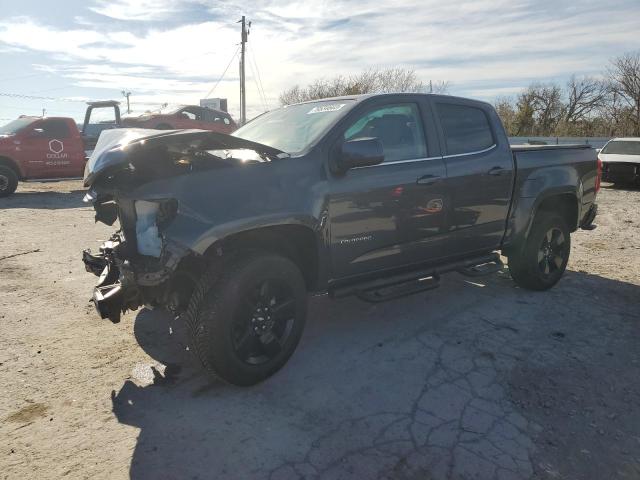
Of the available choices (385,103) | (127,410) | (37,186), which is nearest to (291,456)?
(127,410)

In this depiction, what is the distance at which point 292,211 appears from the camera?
3.21 meters

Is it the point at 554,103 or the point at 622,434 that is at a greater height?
the point at 554,103

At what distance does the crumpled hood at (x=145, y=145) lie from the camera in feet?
9.36

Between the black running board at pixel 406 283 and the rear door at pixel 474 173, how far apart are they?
0.14 m

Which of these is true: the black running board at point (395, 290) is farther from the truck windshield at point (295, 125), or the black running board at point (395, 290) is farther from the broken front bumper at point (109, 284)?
the broken front bumper at point (109, 284)

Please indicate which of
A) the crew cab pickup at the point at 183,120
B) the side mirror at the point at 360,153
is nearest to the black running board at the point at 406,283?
the side mirror at the point at 360,153

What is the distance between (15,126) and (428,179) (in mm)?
12261

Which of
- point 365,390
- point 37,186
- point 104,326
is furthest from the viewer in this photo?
point 37,186

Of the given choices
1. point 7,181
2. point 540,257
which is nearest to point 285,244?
point 540,257

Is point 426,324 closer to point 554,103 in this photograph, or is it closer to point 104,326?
point 104,326

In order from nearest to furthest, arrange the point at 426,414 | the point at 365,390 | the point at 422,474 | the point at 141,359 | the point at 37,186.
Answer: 1. the point at 422,474
2. the point at 426,414
3. the point at 365,390
4. the point at 141,359
5. the point at 37,186

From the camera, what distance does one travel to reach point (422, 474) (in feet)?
7.98

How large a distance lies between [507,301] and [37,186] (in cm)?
1487

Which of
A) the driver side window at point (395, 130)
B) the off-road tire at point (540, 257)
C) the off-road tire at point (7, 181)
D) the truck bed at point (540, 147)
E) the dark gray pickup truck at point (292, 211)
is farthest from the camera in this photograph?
the off-road tire at point (7, 181)
